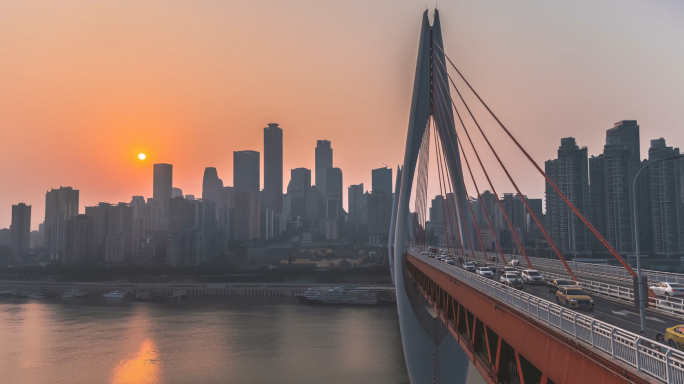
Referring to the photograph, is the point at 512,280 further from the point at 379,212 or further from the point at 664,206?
the point at 379,212

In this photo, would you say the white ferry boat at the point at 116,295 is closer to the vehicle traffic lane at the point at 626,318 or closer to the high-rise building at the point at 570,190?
the high-rise building at the point at 570,190

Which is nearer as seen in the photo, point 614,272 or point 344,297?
point 614,272

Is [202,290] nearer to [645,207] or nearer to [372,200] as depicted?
[645,207]

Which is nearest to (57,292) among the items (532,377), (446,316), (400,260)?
(400,260)

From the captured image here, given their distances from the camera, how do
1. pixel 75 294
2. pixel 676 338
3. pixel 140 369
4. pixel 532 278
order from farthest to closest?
pixel 75 294 → pixel 140 369 → pixel 532 278 → pixel 676 338

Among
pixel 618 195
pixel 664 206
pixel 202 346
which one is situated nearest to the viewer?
pixel 202 346

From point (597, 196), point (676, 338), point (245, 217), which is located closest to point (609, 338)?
point (676, 338)

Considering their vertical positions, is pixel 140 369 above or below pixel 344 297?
below

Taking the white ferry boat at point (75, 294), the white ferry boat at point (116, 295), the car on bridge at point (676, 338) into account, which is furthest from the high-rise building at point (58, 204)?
the car on bridge at point (676, 338)
